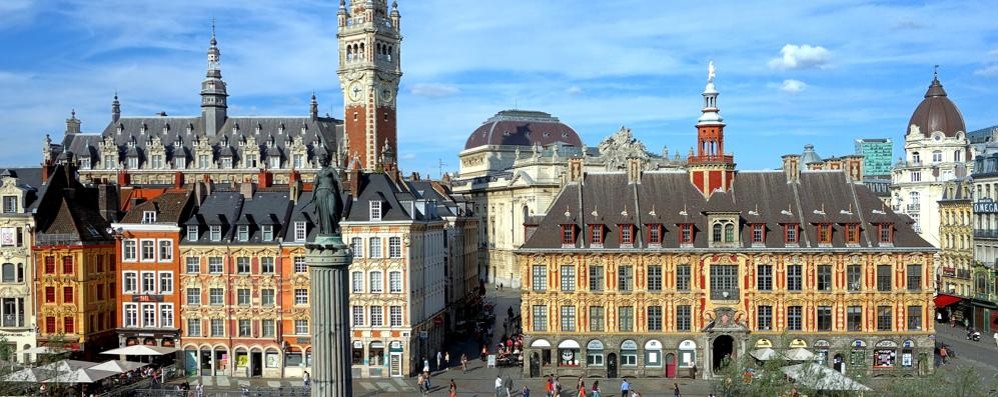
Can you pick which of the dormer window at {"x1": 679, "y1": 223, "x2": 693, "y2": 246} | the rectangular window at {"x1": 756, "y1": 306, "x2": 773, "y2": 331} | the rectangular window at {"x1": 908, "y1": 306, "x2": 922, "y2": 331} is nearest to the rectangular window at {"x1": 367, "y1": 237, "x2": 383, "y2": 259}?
the dormer window at {"x1": 679, "y1": 223, "x2": 693, "y2": 246}

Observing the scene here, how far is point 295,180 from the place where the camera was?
228 ft

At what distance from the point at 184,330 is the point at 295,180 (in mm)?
12538

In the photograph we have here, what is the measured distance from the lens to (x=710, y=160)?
67.1 m

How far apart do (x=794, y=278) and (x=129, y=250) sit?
4394 cm

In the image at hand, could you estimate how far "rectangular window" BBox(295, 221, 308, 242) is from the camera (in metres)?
65.5

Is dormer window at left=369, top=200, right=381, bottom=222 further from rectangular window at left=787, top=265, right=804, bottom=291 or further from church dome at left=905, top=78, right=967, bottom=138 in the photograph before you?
church dome at left=905, top=78, right=967, bottom=138

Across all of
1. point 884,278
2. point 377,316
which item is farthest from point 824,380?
point 377,316

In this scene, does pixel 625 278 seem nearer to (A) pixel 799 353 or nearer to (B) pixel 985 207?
(A) pixel 799 353

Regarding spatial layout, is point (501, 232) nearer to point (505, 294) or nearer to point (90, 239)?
point (505, 294)

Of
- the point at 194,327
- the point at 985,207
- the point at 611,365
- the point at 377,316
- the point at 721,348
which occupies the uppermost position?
the point at 985,207

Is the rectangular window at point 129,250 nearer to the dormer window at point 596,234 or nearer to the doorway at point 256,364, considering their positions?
the doorway at point 256,364

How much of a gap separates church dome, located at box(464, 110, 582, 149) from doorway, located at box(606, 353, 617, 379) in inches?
3901

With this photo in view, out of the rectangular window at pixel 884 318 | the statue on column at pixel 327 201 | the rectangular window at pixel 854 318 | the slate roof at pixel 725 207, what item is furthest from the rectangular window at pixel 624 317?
the statue on column at pixel 327 201

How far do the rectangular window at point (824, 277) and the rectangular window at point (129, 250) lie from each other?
45.0 meters
